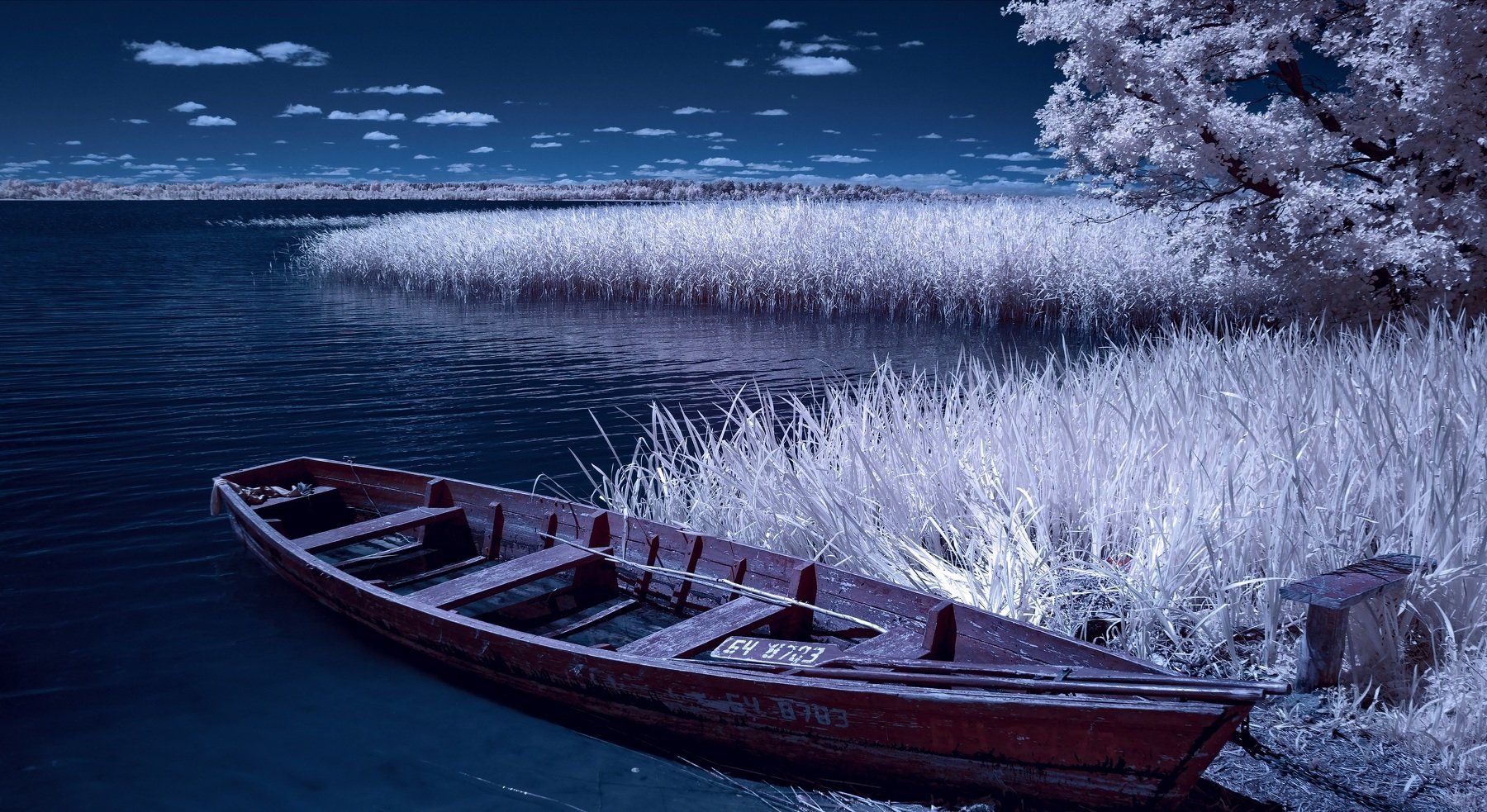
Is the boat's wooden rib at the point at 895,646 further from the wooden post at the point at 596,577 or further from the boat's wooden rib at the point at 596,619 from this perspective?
the wooden post at the point at 596,577

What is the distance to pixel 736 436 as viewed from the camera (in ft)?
21.4

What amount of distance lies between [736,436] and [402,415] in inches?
234

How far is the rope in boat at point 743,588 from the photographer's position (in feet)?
15.3

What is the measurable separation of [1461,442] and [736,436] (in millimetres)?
4039

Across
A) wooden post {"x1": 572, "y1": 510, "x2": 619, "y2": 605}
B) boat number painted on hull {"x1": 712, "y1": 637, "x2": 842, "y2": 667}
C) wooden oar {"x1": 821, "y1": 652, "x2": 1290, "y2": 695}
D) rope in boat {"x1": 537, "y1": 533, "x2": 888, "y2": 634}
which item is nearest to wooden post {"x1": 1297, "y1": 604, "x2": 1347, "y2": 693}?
wooden oar {"x1": 821, "y1": 652, "x2": 1290, "y2": 695}

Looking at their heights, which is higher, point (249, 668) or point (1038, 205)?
point (1038, 205)

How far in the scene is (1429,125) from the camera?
8.43 metres

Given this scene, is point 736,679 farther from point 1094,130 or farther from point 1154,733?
point 1094,130

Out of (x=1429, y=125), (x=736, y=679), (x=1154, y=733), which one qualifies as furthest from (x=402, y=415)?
(x=1429, y=125)

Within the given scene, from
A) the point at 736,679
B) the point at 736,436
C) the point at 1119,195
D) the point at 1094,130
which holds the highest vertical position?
the point at 1094,130

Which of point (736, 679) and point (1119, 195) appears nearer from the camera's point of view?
point (736, 679)

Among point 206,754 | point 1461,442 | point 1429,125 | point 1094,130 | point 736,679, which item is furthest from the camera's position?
point 1094,130

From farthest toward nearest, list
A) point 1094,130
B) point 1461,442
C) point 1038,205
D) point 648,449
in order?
point 1038,205 < point 1094,130 < point 648,449 < point 1461,442

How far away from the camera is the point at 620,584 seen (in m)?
5.89
